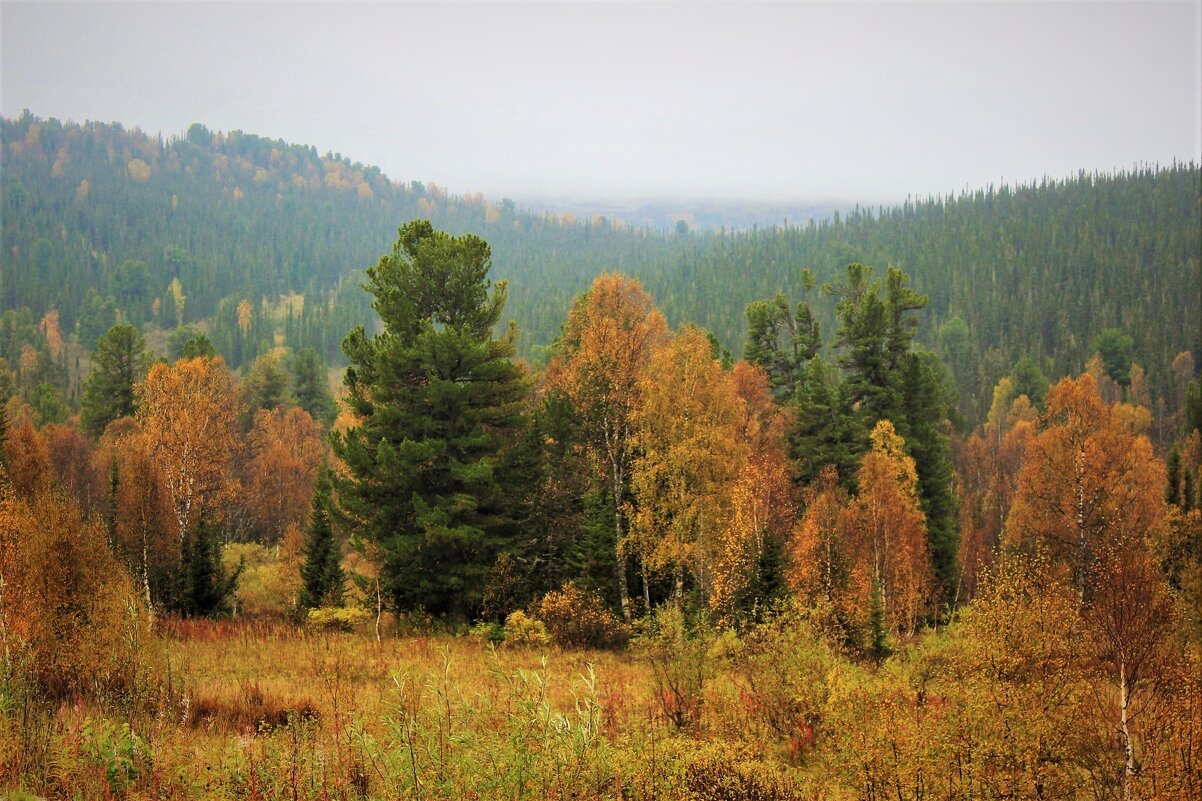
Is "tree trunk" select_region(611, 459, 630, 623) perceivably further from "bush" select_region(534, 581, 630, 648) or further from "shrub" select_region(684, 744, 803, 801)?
"shrub" select_region(684, 744, 803, 801)

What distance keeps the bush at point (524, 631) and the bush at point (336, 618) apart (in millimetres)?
5245

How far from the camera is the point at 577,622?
2539 centimetres

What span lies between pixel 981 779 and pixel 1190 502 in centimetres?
4249

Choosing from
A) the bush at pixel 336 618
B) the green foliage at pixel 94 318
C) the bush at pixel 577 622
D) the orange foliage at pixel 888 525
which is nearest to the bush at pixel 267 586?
the bush at pixel 336 618

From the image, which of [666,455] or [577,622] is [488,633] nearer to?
[577,622]

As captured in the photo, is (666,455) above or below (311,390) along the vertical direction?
below

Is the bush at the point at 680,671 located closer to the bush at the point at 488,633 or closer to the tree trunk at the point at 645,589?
the bush at the point at 488,633

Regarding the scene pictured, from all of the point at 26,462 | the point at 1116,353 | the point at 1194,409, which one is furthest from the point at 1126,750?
the point at 1116,353

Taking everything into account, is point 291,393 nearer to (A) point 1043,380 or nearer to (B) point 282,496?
(B) point 282,496

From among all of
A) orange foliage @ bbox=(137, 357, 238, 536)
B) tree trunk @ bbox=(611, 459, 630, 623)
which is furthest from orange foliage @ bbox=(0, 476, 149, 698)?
orange foliage @ bbox=(137, 357, 238, 536)

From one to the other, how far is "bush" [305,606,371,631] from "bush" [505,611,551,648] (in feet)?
17.2

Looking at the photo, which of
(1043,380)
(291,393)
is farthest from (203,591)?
(1043,380)

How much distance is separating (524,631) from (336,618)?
6777 mm

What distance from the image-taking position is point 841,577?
27719 millimetres
